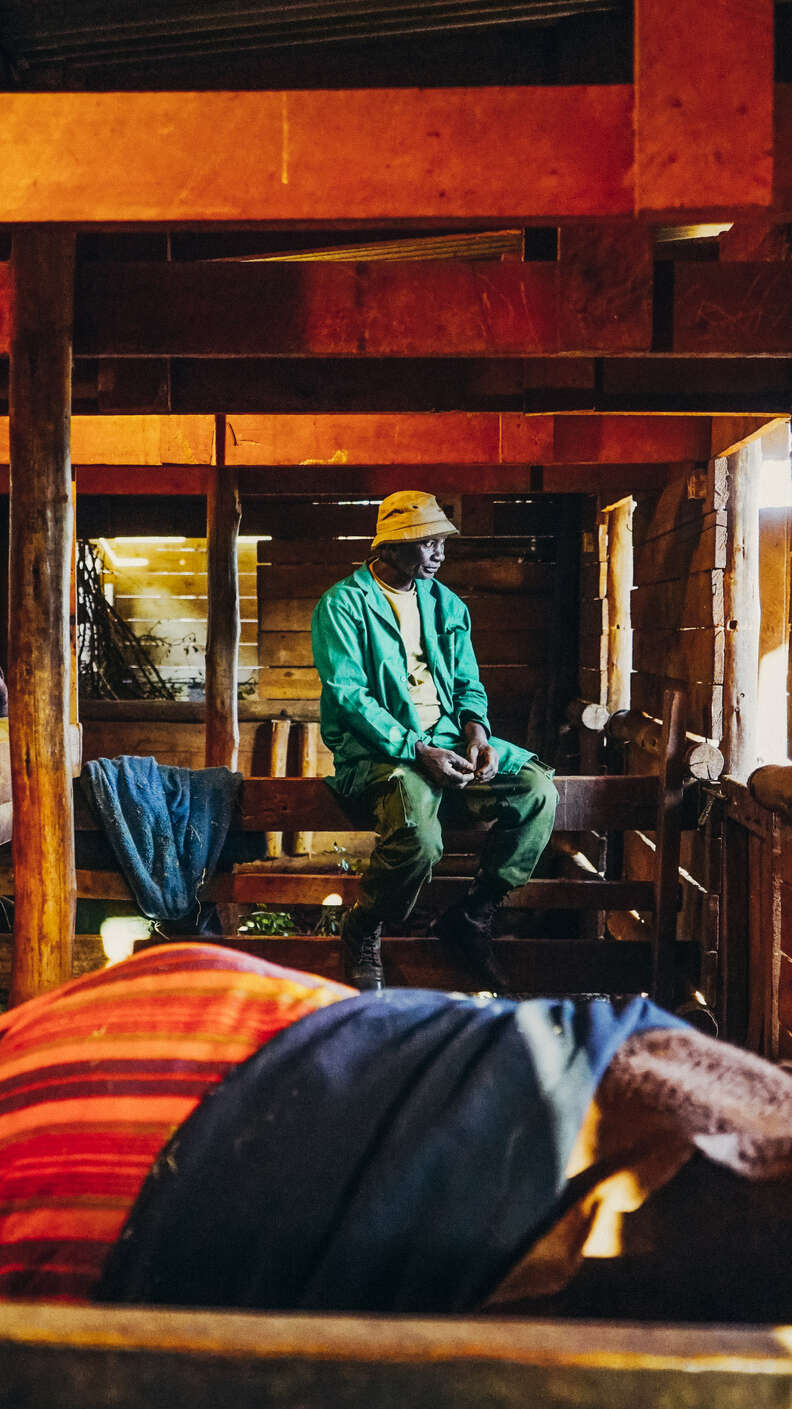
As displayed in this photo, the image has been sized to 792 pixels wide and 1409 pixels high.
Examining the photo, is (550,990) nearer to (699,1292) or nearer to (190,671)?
(699,1292)

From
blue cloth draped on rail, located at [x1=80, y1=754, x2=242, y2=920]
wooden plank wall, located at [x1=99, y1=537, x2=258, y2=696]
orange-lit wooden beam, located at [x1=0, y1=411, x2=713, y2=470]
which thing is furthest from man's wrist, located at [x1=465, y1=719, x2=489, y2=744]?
wooden plank wall, located at [x1=99, y1=537, x2=258, y2=696]

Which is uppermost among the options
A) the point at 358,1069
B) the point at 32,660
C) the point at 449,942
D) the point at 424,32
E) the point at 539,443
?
the point at 424,32

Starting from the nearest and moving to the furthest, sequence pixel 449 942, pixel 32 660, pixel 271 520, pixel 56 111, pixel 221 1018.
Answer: pixel 221 1018, pixel 56 111, pixel 32 660, pixel 449 942, pixel 271 520

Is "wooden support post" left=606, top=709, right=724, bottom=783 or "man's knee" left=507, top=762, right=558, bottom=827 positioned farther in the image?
"wooden support post" left=606, top=709, right=724, bottom=783

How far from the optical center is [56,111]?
2346mm

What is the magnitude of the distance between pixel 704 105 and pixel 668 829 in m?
3.27

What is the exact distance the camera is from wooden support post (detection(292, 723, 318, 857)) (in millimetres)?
8898

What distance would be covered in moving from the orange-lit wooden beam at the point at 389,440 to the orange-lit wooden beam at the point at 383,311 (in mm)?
2125

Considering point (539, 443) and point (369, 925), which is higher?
point (539, 443)

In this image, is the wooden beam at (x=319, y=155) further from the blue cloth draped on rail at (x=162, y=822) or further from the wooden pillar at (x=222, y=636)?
the wooden pillar at (x=222, y=636)

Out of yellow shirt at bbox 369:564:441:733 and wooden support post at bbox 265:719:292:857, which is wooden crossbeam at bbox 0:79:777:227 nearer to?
yellow shirt at bbox 369:564:441:733

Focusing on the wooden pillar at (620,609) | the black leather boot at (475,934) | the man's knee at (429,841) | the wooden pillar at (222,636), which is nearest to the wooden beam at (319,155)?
the man's knee at (429,841)

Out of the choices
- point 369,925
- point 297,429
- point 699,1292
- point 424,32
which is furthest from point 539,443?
point 699,1292

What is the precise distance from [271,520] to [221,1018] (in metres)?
8.50
